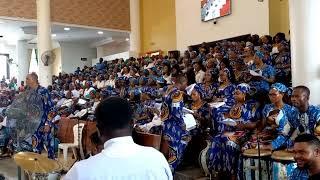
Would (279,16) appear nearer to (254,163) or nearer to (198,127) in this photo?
(198,127)

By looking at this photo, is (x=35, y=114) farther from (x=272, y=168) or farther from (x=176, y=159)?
(x=272, y=168)

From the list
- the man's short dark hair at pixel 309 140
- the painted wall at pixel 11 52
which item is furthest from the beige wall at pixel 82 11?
the man's short dark hair at pixel 309 140

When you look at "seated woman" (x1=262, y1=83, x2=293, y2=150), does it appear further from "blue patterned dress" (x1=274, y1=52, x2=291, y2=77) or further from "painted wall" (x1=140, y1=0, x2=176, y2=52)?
"painted wall" (x1=140, y1=0, x2=176, y2=52)

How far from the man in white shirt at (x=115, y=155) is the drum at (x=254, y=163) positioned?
2.25 m

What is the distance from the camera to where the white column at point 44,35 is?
437 inches

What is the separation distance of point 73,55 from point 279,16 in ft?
38.0

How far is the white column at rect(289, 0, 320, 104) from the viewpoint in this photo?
14.4 ft

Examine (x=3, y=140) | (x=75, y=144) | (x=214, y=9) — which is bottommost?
(x=3, y=140)

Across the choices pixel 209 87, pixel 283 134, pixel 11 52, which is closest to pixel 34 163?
pixel 283 134

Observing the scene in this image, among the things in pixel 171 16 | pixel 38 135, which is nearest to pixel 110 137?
pixel 38 135

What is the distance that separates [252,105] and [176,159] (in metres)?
1.14

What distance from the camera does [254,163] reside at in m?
3.53

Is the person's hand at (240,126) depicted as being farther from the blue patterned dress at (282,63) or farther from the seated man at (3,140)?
the seated man at (3,140)

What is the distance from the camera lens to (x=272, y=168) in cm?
→ 329
